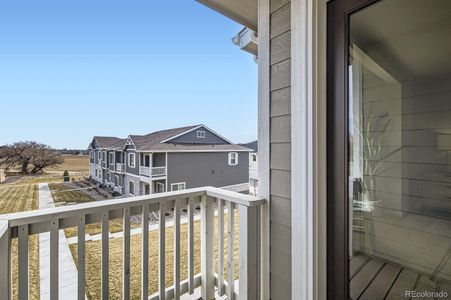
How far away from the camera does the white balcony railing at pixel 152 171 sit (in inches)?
73.5

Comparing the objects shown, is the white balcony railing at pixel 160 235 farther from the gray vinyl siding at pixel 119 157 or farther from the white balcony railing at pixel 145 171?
the gray vinyl siding at pixel 119 157

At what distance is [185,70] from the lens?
118 inches

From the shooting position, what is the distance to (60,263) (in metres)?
1.32

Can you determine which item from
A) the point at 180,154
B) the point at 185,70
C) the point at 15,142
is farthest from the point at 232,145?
the point at 15,142

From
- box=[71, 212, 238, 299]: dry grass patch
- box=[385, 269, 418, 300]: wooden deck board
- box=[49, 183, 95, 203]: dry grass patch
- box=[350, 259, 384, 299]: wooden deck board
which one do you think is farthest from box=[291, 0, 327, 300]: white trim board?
box=[49, 183, 95, 203]: dry grass patch

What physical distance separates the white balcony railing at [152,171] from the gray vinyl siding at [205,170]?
65 mm

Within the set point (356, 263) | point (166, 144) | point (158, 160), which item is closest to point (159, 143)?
point (166, 144)

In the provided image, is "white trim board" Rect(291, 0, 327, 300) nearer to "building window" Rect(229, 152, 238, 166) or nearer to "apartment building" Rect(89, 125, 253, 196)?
"apartment building" Rect(89, 125, 253, 196)

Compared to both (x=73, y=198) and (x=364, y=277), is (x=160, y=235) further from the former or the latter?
(x=364, y=277)

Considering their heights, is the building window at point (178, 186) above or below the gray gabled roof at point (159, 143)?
below

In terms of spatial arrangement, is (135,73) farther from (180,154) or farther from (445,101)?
(445,101)

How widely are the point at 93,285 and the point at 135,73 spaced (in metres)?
1.92

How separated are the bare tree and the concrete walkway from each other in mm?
132

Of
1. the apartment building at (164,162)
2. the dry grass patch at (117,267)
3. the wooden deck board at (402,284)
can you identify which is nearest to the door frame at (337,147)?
the wooden deck board at (402,284)
